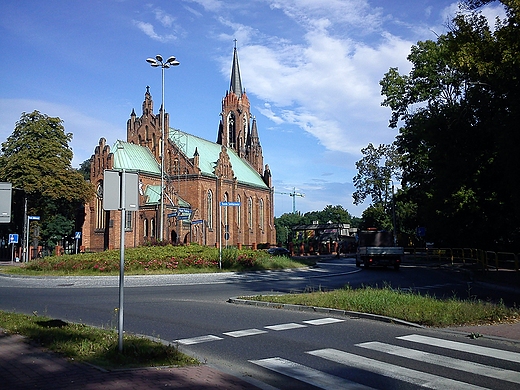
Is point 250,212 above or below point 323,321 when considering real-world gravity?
above

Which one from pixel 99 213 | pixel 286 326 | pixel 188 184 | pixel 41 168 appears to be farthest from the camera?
pixel 188 184

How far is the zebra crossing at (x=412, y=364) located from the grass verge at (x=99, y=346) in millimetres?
1217

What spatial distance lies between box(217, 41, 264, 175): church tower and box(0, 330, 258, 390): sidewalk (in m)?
74.3

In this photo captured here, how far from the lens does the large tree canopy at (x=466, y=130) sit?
53.6ft

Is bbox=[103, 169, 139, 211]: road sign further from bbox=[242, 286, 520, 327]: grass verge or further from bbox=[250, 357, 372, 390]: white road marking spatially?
bbox=[242, 286, 520, 327]: grass verge

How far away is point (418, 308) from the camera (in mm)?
11117

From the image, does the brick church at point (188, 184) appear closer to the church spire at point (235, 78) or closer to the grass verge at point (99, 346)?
the church spire at point (235, 78)

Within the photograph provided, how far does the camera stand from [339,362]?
7391 mm

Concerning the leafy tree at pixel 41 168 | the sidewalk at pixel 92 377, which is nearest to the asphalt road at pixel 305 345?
the sidewalk at pixel 92 377

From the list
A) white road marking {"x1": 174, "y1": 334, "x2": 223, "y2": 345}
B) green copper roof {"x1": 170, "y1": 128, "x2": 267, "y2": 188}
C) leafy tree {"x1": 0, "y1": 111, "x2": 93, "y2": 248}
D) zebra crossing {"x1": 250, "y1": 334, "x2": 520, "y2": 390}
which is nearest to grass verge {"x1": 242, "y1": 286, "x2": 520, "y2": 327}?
zebra crossing {"x1": 250, "y1": 334, "x2": 520, "y2": 390}

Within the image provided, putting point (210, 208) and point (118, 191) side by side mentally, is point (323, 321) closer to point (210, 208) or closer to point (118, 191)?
point (118, 191)

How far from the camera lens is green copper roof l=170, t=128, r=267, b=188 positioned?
64.2 m

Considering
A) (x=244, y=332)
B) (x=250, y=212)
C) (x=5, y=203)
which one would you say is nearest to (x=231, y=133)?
(x=250, y=212)

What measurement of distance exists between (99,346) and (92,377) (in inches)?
66.1
